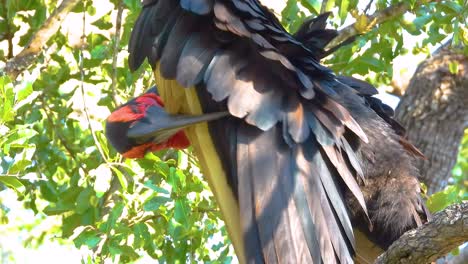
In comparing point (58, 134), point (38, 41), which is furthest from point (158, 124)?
point (58, 134)

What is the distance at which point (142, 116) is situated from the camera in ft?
11.3

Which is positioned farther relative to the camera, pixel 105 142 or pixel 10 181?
pixel 105 142

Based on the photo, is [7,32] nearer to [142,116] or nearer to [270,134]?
[142,116]

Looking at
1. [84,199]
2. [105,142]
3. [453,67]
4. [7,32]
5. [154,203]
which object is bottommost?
[84,199]

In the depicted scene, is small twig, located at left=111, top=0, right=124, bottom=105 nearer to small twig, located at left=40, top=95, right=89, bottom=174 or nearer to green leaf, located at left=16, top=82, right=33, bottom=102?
small twig, located at left=40, top=95, right=89, bottom=174

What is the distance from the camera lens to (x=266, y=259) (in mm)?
2932

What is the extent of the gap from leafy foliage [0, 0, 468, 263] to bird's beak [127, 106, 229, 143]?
0.29 metres

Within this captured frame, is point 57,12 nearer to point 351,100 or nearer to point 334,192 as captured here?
point 351,100

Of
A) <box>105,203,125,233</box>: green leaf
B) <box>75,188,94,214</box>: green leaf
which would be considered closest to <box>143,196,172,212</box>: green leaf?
<box>105,203,125,233</box>: green leaf

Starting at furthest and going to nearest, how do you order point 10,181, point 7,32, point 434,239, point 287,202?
point 7,32 → point 10,181 → point 287,202 → point 434,239

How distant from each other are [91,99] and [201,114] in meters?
1.59

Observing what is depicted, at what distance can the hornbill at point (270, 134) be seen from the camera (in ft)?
9.87

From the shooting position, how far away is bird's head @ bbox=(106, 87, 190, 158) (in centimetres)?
344

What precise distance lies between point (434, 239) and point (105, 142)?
1.78m
